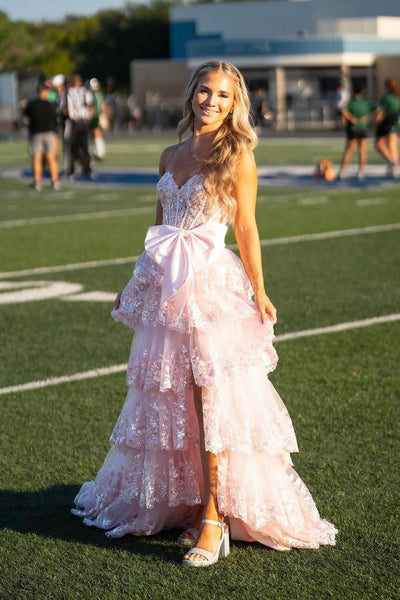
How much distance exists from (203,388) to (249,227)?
0.63m

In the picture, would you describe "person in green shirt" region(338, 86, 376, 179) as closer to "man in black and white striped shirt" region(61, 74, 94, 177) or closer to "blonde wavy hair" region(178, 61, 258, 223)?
"man in black and white striped shirt" region(61, 74, 94, 177)

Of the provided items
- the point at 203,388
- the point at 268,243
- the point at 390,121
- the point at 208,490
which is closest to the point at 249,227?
the point at 203,388

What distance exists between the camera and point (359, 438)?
6.58 metres

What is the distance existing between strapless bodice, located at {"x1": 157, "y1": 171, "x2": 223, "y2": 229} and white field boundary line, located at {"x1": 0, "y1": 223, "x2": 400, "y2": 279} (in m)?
7.66

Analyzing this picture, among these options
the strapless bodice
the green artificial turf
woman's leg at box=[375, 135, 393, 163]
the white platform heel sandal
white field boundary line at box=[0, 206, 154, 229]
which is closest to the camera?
the green artificial turf

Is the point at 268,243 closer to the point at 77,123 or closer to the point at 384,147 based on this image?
the point at 384,147

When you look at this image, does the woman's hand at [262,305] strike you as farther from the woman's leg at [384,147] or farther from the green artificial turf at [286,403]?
the woman's leg at [384,147]

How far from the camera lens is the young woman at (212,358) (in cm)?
489

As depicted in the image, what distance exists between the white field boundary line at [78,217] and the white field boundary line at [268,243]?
13.0ft

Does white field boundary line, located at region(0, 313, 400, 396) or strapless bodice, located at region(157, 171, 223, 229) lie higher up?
strapless bodice, located at region(157, 171, 223, 229)

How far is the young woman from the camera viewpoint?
4.89m

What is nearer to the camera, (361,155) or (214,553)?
(214,553)

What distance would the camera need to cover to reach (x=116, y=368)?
8266 millimetres

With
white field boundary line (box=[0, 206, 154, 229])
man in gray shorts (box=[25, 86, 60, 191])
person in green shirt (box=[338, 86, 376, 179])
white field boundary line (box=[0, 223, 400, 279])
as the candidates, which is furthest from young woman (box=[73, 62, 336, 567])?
person in green shirt (box=[338, 86, 376, 179])
